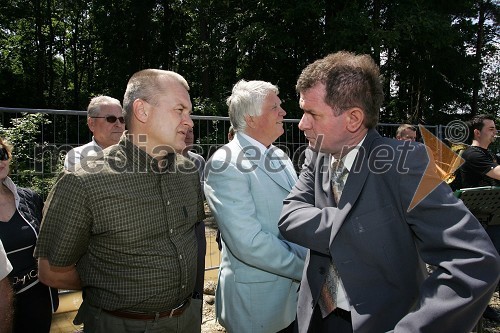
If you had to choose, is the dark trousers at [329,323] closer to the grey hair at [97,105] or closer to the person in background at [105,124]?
the person in background at [105,124]

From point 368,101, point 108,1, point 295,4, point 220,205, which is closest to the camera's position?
point 368,101

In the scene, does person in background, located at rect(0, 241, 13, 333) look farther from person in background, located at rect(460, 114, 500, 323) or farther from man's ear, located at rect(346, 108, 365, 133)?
person in background, located at rect(460, 114, 500, 323)

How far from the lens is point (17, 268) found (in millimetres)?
2674

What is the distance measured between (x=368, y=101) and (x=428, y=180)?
429mm

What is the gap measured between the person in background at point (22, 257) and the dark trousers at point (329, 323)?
1.99m

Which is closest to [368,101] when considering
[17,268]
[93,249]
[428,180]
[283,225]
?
[428,180]

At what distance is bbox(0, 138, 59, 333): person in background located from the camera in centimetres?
267

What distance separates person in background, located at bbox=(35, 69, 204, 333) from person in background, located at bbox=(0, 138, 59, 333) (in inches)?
29.8

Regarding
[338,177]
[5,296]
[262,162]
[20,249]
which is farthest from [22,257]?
[338,177]

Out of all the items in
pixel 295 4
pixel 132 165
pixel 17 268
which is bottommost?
pixel 17 268

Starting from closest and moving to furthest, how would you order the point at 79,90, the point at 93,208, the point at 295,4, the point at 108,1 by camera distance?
the point at 93,208
the point at 295,4
the point at 108,1
the point at 79,90

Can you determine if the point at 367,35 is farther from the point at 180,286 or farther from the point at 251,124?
the point at 180,286

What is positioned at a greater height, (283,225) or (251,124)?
(251,124)

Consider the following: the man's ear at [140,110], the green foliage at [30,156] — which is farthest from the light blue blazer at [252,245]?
the green foliage at [30,156]
